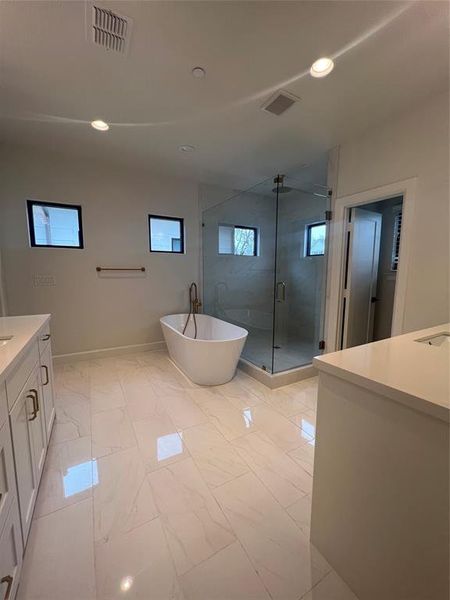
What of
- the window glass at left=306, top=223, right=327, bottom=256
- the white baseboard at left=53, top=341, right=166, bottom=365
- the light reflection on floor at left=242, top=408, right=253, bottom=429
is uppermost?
the window glass at left=306, top=223, right=327, bottom=256

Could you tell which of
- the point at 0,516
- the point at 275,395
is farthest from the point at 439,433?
the point at 275,395

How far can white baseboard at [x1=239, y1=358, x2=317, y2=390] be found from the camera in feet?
9.05

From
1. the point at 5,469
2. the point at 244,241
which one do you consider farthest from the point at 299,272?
the point at 5,469

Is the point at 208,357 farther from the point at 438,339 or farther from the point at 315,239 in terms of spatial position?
the point at 315,239

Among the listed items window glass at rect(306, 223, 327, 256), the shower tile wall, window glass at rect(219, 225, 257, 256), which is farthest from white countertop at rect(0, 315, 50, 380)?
window glass at rect(306, 223, 327, 256)

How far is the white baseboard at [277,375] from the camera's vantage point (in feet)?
9.05

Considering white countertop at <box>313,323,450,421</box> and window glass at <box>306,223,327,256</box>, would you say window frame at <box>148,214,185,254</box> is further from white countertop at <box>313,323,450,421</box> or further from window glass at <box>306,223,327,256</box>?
white countertop at <box>313,323,450,421</box>

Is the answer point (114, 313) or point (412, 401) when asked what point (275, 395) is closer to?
point (412, 401)

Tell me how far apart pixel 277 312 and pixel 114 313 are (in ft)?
7.91

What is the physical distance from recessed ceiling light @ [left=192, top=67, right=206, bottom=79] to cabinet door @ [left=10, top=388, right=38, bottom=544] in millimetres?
2268

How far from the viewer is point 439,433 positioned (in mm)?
745

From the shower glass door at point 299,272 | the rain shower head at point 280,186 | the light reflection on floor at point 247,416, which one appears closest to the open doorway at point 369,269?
the shower glass door at point 299,272

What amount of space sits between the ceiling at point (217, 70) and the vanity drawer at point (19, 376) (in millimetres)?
1871

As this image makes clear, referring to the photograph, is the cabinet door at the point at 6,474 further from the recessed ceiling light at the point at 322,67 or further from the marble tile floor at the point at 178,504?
the recessed ceiling light at the point at 322,67
